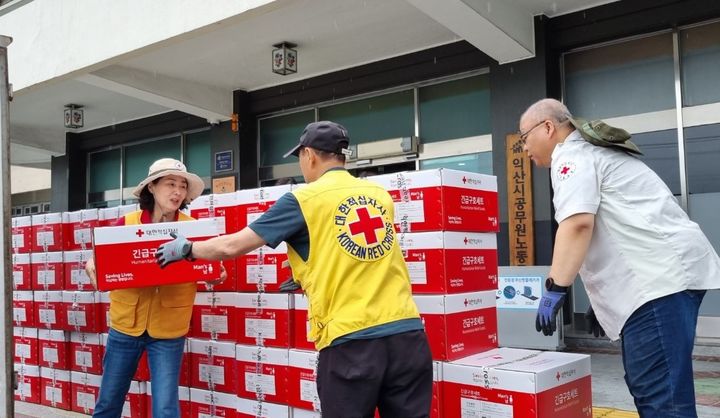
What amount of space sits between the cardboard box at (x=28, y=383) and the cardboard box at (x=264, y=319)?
2615mm

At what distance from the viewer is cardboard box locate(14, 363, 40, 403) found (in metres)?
5.95

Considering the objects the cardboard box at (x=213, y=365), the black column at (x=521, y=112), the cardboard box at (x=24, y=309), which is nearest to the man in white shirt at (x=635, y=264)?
the cardboard box at (x=213, y=365)

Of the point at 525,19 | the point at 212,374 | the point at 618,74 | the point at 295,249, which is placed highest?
the point at 525,19

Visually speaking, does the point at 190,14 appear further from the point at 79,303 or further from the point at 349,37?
the point at 79,303

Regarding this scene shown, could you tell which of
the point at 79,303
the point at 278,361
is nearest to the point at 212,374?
the point at 278,361

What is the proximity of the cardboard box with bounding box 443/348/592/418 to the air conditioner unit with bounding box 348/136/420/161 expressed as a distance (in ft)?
19.4

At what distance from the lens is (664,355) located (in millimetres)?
2682

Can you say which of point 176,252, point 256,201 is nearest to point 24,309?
point 256,201

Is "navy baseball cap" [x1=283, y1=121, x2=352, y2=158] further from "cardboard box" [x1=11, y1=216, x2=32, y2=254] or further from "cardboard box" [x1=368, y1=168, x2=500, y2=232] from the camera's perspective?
"cardboard box" [x1=11, y1=216, x2=32, y2=254]

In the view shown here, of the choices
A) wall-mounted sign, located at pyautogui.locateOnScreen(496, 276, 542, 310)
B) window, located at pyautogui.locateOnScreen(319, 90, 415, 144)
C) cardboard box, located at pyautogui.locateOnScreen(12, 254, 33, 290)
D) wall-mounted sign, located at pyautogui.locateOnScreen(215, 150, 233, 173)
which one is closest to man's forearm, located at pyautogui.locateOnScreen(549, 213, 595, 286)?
wall-mounted sign, located at pyautogui.locateOnScreen(496, 276, 542, 310)

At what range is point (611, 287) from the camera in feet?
9.38

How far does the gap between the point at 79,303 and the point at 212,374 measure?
1.55m

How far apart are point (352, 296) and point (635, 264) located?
123 cm

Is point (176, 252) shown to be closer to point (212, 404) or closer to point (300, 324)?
point (300, 324)
